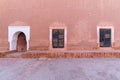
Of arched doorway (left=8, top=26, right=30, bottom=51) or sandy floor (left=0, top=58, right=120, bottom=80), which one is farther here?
arched doorway (left=8, top=26, right=30, bottom=51)

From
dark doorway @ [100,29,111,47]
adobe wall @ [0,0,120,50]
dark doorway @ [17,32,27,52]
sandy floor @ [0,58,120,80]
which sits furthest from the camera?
dark doorway @ [17,32,27,52]

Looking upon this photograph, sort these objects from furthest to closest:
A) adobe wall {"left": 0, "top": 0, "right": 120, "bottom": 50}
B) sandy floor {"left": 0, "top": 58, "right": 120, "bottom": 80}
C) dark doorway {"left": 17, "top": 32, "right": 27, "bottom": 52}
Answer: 1. dark doorway {"left": 17, "top": 32, "right": 27, "bottom": 52}
2. adobe wall {"left": 0, "top": 0, "right": 120, "bottom": 50}
3. sandy floor {"left": 0, "top": 58, "right": 120, "bottom": 80}

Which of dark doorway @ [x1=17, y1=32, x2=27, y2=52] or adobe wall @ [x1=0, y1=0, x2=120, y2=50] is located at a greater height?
adobe wall @ [x1=0, y1=0, x2=120, y2=50]

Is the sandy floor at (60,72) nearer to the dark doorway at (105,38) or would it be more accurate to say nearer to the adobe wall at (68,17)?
the adobe wall at (68,17)

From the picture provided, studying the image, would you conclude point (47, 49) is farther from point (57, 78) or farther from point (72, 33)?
point (57, 78)

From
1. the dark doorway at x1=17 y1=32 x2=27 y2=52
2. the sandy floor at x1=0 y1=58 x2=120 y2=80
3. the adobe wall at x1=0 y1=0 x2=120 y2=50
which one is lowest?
the sandy floor at x1=0 y1=58 x2=120 y2=80

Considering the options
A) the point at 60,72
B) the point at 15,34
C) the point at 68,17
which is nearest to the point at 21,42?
the point at 15,34

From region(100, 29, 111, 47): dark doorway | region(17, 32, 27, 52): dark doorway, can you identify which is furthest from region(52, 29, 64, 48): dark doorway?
region(100, 29, 111, 47): dark doorway

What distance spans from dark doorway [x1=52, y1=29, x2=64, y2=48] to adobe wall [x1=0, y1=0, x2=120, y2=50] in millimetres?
246

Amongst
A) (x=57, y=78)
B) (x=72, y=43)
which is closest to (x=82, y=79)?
(x=57, y=78)

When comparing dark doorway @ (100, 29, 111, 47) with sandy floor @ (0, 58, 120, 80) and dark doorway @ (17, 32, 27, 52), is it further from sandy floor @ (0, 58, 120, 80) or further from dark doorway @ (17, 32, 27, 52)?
sandy floor @ (0, 58, 120, 80)

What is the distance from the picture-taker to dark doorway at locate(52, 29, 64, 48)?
8.96m

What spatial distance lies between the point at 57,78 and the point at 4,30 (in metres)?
5.95

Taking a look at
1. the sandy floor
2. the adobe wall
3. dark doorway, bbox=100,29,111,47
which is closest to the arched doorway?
the adobe wall
